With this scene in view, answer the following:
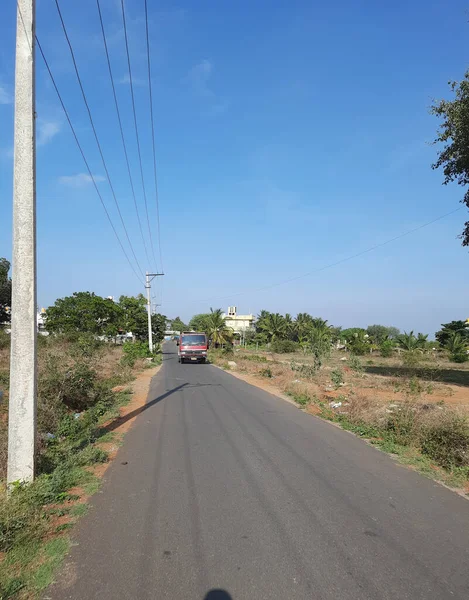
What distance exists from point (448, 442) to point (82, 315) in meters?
48.7

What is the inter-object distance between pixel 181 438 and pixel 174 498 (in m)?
3.35

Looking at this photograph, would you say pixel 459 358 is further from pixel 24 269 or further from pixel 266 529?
pixel 24 269

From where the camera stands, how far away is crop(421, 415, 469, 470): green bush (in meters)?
6.62

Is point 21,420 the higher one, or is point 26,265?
point 26,265

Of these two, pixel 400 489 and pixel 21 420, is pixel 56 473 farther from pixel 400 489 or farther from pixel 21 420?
pixel 400 489

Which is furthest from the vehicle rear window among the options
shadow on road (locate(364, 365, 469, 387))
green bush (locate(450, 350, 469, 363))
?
green bush (locate(450, 350, 469, 363))

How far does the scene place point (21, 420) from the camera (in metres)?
5.05

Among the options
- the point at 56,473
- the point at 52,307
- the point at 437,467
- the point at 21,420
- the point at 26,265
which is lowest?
the point at 437,467

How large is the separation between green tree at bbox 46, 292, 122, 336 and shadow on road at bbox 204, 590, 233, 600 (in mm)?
47618

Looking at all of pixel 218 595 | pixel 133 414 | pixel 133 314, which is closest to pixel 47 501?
pixel 218 595

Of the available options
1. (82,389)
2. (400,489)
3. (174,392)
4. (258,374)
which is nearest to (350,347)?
(258,374)

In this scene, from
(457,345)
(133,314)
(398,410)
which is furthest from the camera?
(133,314)

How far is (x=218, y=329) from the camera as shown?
7019cm

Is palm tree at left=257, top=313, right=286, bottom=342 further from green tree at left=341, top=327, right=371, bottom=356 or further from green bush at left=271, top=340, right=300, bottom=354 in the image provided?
green tree at left=341, top=327, right=371, bottom=356
